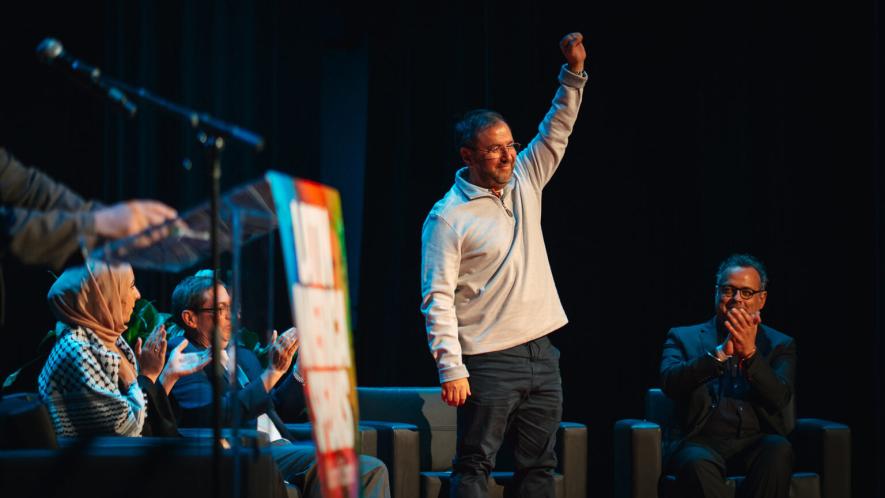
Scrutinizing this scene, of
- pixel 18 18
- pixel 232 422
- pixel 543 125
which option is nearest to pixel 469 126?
pixel 543 125

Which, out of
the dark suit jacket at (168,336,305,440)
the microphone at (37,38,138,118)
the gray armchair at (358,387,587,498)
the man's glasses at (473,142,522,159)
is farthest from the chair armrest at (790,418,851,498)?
the microphone at (37,38,138,118)

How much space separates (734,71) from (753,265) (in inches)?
54.0

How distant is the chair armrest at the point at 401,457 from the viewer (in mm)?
3467

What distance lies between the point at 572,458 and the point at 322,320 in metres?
1.93

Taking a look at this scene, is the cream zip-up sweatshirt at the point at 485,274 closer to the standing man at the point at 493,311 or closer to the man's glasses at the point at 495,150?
the standing man at the point at 493,311

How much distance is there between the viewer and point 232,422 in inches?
76.8

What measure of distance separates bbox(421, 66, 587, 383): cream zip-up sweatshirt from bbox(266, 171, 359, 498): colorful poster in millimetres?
1116

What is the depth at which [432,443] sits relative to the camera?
3.86m

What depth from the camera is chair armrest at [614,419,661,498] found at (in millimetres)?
3439

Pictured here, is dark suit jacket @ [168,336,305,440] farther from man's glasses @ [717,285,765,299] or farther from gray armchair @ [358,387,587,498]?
man's glasses @ [717,285,765,299]

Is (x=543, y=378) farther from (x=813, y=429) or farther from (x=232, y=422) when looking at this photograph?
(x=232, y=422)

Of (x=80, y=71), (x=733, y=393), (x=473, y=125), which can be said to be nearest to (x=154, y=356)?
(x=80, y=71)

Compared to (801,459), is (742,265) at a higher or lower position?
higher

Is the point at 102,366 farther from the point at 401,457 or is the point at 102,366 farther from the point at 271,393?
the point at 401,457
